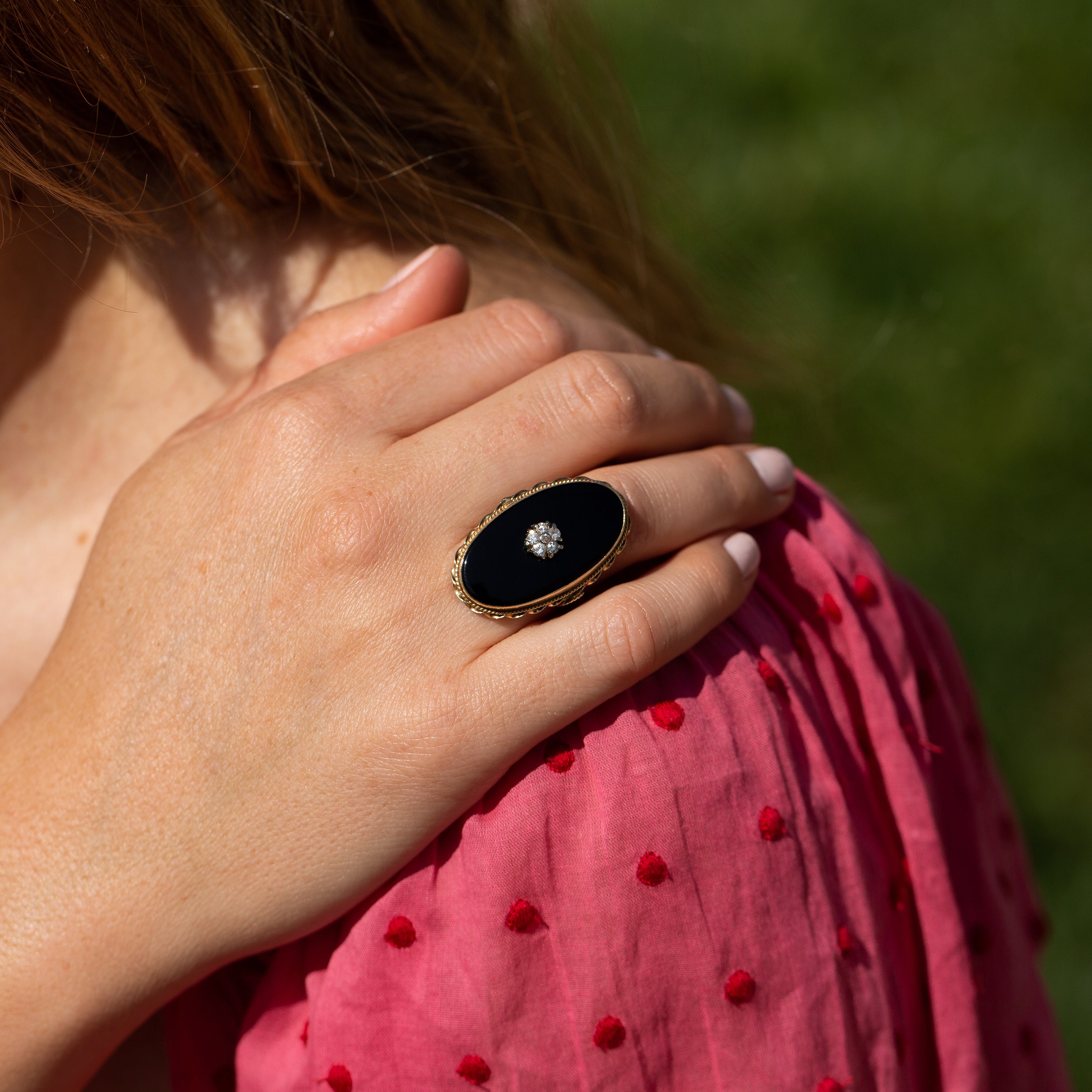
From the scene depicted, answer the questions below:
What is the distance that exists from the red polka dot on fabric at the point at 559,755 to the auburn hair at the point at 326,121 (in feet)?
2.28

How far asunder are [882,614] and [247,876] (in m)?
0.79

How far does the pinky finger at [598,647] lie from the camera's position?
0.94m

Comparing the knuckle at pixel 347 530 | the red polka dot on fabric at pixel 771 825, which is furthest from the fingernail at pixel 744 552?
the knuckle at pixel 347 530

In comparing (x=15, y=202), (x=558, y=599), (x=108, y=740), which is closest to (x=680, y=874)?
(x=558, y=599)

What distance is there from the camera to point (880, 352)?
3.20m

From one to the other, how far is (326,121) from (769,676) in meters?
0.85

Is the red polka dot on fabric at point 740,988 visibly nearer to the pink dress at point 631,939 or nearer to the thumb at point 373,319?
the pink dress at point 631,939

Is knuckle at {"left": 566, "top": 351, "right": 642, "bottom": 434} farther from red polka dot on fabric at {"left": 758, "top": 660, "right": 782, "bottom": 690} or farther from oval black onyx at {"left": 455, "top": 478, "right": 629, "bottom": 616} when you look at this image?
red polka dot on fabric at {"left": 758, "top": 660, "right": 782, "bottom": 690}

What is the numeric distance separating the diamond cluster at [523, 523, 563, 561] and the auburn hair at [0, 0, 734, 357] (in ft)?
1.73

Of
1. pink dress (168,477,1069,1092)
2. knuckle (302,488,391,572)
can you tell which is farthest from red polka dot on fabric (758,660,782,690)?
knuckle (302,488,391,572)

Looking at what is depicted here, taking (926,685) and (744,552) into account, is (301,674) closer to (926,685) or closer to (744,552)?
(744,552)

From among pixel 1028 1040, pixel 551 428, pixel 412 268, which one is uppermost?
pixel 412 268

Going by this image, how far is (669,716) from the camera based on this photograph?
100 centimetres

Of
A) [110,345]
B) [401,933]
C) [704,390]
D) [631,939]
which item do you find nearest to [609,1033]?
[631,939]
